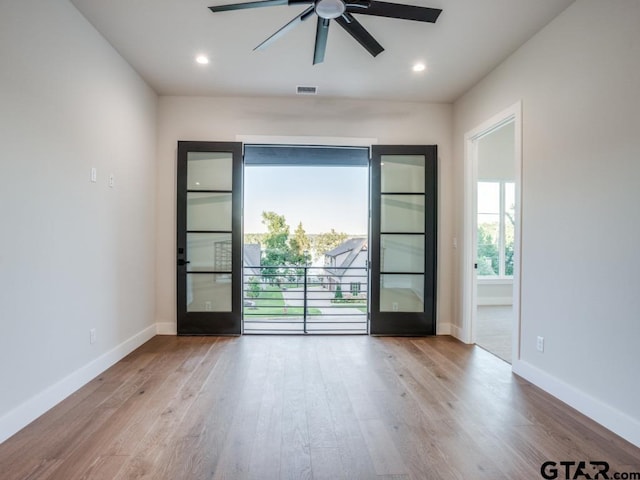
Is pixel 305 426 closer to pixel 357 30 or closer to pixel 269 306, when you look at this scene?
pixel 357 30

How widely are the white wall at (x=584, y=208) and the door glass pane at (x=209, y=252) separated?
3201mm

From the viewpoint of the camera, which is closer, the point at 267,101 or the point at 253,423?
the point at 253,423

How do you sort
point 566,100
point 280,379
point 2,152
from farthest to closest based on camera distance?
point 280,379
point 566,100
point 2,152

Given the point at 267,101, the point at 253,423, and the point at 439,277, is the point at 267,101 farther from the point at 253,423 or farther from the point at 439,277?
the point at 253,423

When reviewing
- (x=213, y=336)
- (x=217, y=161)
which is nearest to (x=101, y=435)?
(x=213, y=336)

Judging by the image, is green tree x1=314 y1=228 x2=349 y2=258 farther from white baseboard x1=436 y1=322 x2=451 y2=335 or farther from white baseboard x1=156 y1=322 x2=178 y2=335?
white baseboard x1=156 y1=322 x2=178 y2=335

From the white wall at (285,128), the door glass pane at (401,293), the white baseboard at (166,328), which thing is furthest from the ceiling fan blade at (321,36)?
the white baseboard at (166,328)

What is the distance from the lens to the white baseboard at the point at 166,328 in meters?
4.05

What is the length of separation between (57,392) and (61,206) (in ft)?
4.38

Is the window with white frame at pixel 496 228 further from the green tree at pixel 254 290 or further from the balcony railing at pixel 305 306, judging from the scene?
the green tree at pixel 254 290

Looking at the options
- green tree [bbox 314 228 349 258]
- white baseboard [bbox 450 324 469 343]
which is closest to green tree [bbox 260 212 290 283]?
green tree [bbox 314 228 349 258]

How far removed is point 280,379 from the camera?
2.79m

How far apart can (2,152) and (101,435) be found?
1770 millimetres

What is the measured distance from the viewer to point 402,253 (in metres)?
4.22
